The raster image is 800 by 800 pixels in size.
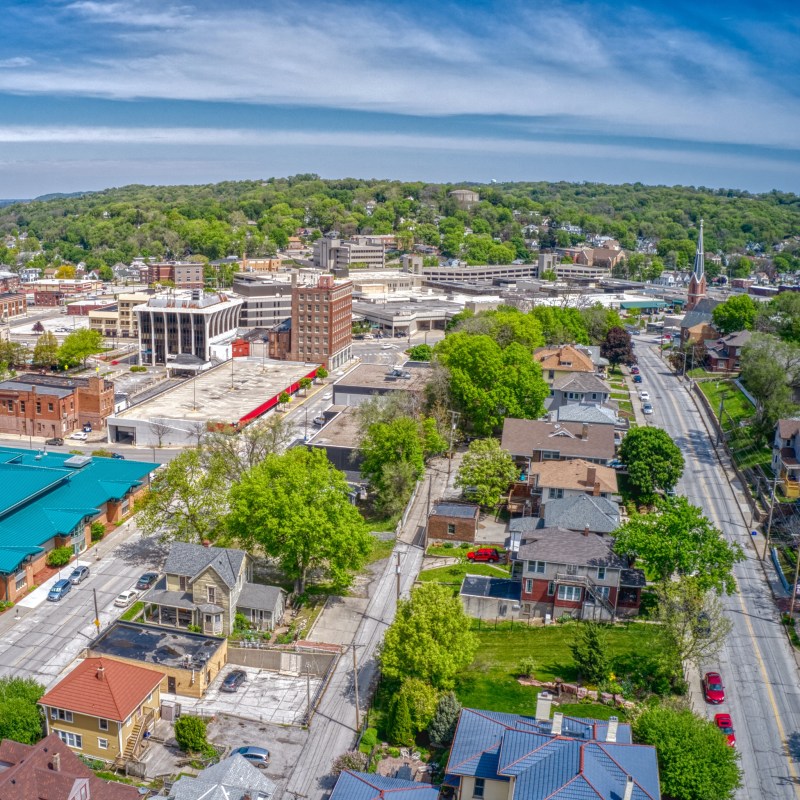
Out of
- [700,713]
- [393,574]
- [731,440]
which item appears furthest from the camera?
[731,440]

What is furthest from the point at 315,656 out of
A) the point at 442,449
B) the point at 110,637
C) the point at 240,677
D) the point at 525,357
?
the point at 525,357

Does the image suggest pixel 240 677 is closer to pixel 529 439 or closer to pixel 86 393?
pixel 529 439

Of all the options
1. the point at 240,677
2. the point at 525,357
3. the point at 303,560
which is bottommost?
the point at 240,677

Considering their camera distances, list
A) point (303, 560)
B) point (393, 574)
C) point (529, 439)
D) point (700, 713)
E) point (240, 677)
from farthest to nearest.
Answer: point (529, 439) < point (393, 574) < point (303, 560) < point (240, 677) < point (700, 713)

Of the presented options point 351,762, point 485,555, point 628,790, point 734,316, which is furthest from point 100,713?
point 734,316

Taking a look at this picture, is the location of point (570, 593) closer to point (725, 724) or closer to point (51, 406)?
point (725, 724)

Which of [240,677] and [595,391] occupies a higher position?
[595,391]

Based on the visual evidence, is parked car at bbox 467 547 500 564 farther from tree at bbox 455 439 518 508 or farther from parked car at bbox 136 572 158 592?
parked car at bbox 136 572 158 592
